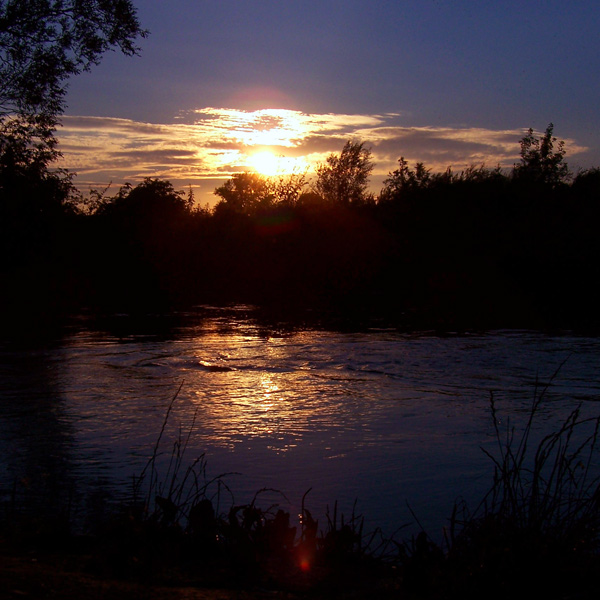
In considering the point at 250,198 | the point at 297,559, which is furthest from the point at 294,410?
the point at 250,198

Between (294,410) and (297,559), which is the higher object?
(297,559)

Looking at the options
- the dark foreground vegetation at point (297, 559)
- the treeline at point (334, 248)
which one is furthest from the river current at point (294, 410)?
the treeline at point (334, 248)

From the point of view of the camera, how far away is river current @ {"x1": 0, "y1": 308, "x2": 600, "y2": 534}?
17.4 ft

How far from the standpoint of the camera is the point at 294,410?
7.73 m

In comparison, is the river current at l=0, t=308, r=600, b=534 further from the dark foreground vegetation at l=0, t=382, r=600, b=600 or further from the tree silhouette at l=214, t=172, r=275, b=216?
the tree silhouette at l=214, t=172, r=275, b=216

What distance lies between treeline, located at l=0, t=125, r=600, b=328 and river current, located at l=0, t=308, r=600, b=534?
27.5 feet

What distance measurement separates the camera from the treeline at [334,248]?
82.9ft

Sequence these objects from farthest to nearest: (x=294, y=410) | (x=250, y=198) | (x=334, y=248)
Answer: (x=250, y=198) → (x=334, y=248) → (x=294, y=410)

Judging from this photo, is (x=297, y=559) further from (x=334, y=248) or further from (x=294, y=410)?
(x=334, y=248)

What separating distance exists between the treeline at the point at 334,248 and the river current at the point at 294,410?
329 inches

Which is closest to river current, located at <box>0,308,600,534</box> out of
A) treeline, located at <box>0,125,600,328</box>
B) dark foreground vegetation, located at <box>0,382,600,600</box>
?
dark foreground vegetation, located at <box>0,382,600,600</box>

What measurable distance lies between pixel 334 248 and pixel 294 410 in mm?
26607

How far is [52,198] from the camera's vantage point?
1212 inches

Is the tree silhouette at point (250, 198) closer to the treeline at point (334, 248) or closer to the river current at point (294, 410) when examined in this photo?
the treeline at point (334, 248)
